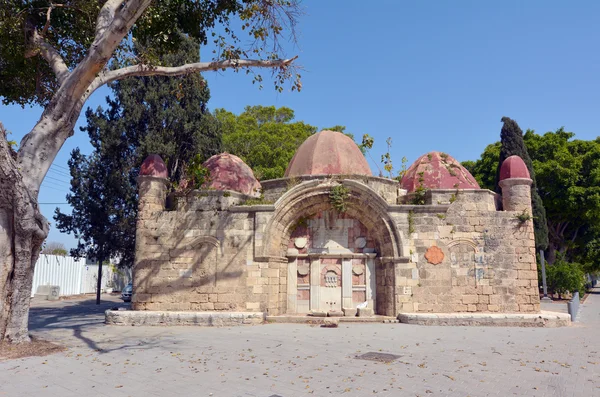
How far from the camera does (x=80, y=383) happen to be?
5.64 meters

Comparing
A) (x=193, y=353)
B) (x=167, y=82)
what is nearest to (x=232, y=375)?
(x=193, y=353)

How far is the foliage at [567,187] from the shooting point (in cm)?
2389

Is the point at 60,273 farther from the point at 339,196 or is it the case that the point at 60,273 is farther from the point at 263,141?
the point at 339,196

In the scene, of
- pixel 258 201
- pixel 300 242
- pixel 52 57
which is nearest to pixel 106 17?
pixel 52 57

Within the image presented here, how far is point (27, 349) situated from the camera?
7766 mm

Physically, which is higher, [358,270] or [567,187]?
[567,187]

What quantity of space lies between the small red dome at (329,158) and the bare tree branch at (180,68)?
14.9 feet

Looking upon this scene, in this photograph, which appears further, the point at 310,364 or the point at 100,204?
the point at 100,204

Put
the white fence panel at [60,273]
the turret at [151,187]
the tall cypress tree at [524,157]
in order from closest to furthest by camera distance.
Answer: 1. the turret at [151,187]
2. the tall cypress tree at [524,157]
3. the white fence panel at [60,273]

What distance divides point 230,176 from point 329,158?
326 centimetres

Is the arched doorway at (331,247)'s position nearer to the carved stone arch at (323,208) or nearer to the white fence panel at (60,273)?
the carved stone arch at (323,208)

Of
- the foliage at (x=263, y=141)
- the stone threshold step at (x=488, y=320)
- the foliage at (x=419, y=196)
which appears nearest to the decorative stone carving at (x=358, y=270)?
the stone threshold step at (x=488, y=320)

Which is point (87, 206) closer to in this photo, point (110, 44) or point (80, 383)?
point (110, 44)

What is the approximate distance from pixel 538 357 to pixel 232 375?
5159mm
